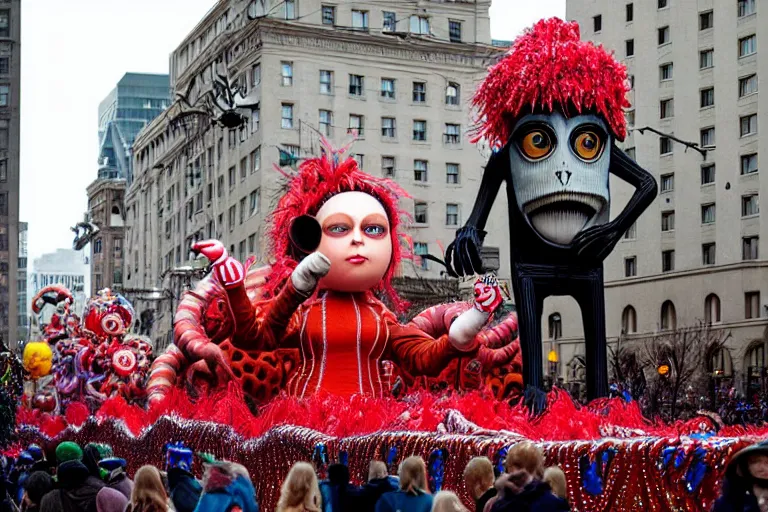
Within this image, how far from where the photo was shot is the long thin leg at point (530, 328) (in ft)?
54.4

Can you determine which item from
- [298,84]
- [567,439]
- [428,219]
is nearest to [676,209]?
[428,219]

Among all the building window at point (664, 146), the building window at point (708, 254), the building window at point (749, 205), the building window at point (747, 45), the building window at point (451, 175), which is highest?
the building window at point (747, 45)

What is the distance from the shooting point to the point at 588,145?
54.5ft

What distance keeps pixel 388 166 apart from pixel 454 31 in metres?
7.04

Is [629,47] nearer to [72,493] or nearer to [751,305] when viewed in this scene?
[751,305]

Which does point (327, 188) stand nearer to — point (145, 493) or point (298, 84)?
point (145, 493)

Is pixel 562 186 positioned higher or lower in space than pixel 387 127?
lower

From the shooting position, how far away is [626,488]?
10.5m

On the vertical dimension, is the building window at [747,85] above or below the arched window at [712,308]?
above

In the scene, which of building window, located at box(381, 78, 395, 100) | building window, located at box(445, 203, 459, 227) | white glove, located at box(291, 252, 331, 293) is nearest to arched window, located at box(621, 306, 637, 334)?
building window, located at box(445, 203, 459, 227)

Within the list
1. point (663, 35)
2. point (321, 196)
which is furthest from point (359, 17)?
point (321, 196)

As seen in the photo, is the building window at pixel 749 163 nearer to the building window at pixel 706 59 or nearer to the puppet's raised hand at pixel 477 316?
the building window at pixel 706 59

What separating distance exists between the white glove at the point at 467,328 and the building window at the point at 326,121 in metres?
46.4


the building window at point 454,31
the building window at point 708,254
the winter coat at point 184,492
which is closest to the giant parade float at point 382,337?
the winter coat at point 184,492
